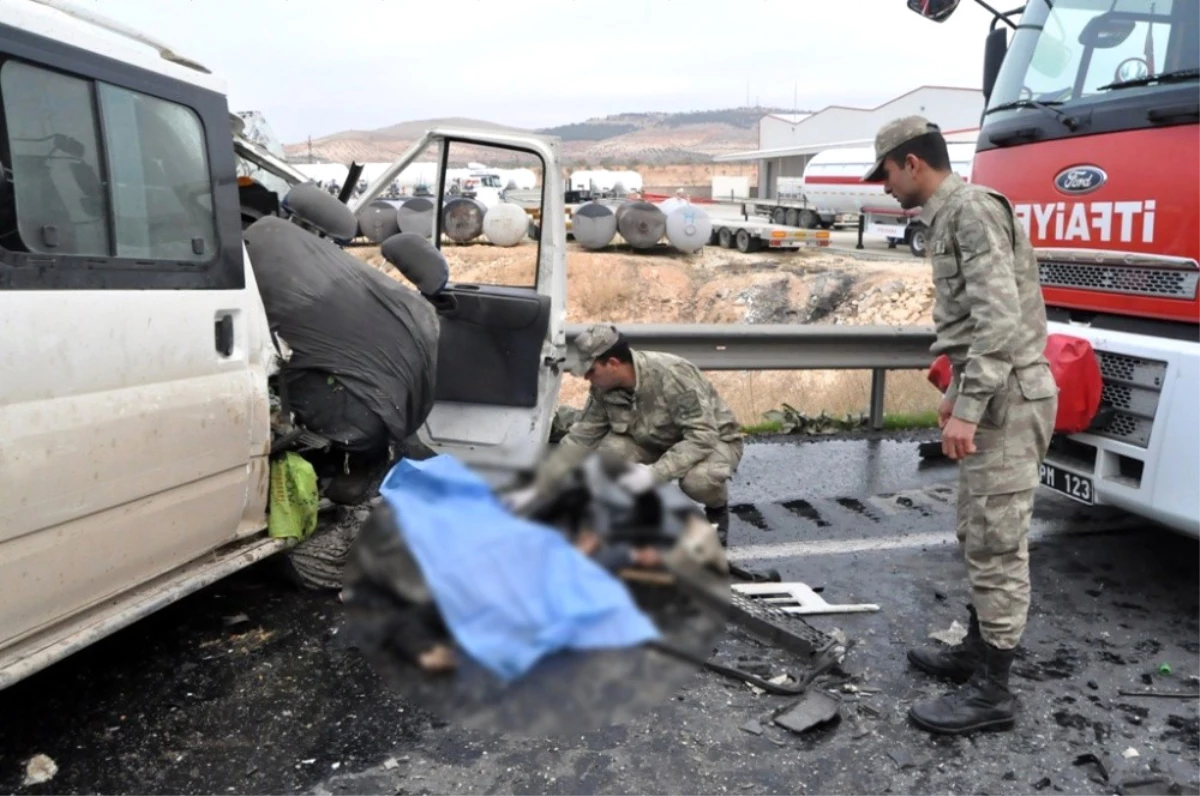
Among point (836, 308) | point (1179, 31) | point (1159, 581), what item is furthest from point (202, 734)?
point (836, 308)

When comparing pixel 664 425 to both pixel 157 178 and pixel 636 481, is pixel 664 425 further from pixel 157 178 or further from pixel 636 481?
pixel 636 481

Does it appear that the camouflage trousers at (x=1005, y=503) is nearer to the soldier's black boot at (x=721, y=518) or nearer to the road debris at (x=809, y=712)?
the road debris at (x=809, y=712)

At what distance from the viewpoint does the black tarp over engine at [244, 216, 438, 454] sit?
352cm

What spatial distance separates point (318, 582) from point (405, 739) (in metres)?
1.11

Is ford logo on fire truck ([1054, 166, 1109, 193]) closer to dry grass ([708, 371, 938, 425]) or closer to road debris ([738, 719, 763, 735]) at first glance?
road debris ([738, 719, 763, 735])

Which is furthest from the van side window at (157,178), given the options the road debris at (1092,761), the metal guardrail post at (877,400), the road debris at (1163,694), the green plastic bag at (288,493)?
the metal guardrail post at (877,400)

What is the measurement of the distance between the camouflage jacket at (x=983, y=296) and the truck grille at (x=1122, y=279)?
0.88 m

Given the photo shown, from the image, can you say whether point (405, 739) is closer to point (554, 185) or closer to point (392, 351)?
point (392, 351)

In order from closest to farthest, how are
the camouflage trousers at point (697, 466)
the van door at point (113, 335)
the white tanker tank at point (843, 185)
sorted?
1. the van door at point (113, 335)
2. the camouflage trousers at point (697, 466)
3. the white tanker tank at point (843, 185)

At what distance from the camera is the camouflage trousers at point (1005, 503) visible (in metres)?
3.20

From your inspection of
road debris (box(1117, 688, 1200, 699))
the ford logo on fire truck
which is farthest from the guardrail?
road debris (box(1117, 688, 1200, 699))

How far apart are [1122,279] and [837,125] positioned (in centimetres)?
5399

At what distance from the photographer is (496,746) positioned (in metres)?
2.95

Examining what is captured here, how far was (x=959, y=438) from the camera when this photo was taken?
10.1 feet
